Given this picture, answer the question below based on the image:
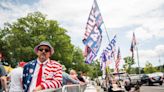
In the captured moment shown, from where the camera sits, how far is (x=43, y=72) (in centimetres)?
406

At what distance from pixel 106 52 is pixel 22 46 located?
37.2 meters

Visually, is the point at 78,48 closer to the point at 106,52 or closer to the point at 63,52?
the point at 63,52

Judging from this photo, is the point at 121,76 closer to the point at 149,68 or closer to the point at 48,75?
the point at 48,75

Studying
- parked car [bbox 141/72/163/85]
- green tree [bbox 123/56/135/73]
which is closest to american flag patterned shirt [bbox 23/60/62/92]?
parked car [bbox 141/72/163/85]

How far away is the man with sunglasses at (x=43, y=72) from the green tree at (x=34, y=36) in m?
57.5

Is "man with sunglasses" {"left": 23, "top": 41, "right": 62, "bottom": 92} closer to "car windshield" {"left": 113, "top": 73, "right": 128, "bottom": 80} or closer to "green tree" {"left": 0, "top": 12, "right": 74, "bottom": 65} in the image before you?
"car windshield" {"left": 113, "top": 73, "right": 128, "bottom": 80}

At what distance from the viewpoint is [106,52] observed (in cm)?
2894

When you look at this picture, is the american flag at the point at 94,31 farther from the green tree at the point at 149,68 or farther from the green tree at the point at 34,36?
the green tree at the point at 149,68

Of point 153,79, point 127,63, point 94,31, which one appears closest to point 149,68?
point 127,63

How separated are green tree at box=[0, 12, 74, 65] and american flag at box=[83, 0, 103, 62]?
42426 millimetres

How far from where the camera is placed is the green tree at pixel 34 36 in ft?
207

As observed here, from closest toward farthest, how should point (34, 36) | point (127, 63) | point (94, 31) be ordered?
point (94, 31) < point (34, 36) < point (127, 63)

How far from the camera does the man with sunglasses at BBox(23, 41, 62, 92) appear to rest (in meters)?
3.98

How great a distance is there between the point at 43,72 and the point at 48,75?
0.34ft
